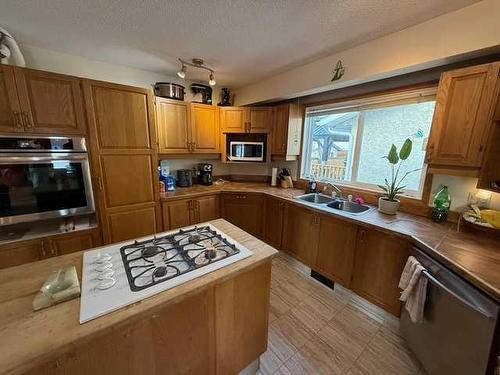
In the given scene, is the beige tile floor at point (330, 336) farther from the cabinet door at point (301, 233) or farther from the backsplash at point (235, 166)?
the backsplash at point (235, 166)

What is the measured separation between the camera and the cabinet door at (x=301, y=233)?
2373 mm

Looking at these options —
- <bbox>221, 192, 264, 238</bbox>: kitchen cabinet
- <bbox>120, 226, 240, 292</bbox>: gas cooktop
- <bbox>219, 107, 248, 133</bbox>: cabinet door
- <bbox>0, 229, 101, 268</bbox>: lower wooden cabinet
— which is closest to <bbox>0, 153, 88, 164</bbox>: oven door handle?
<bbox>0, 229, 101, 268</bbox>: lower wooden cabinet

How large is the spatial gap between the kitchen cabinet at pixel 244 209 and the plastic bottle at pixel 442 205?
6.20ft

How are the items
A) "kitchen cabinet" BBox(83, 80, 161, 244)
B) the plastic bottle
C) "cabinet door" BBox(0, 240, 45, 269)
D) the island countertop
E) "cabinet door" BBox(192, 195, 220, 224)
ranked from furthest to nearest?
"cabinet door" BBox(192, 195, 220, 224) < "kitchen cabinet" BBox(83, 80, 161, 244) < the plastic bottle < "cabinet door" BBox(0, 240, 45, 269) < the island countertop

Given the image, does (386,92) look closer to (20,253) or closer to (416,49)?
(416,49)

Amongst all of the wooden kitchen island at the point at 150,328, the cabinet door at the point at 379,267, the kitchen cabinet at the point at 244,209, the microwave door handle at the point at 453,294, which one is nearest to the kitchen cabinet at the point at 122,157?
the kitchen cabinet at the point at 244,209

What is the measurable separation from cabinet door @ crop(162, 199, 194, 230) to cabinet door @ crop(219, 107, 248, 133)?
1.28m

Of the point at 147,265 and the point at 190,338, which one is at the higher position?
the point at 147,265

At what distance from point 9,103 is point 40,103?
0.58ft

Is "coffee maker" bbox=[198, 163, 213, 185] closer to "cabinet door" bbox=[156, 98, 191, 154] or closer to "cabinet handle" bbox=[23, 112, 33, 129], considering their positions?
"cabinet door" bbox=[156, 98, 191, 154]

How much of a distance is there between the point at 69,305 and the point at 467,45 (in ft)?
8.99

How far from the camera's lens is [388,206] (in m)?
2.02

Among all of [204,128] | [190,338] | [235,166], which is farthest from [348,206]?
[204,128]

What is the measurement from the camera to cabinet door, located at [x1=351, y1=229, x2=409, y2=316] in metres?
1.71
